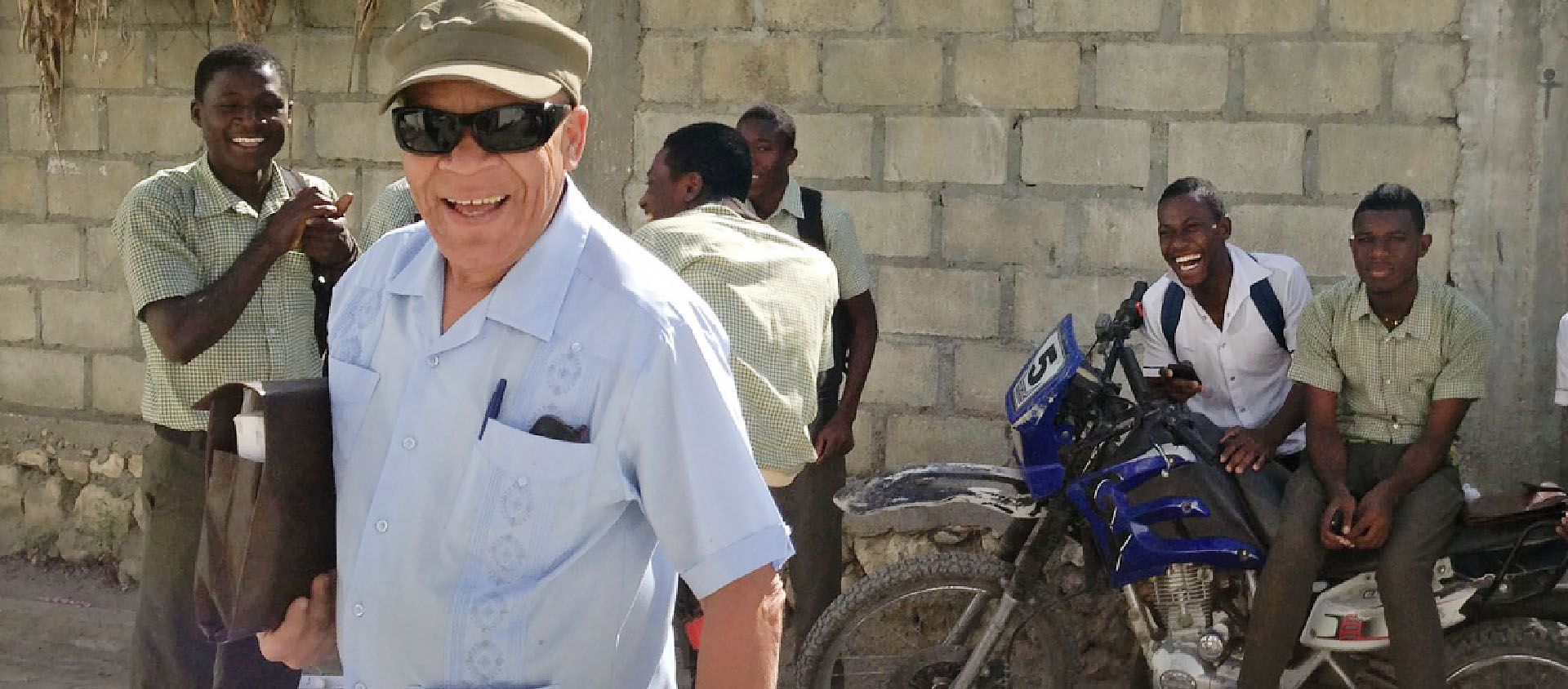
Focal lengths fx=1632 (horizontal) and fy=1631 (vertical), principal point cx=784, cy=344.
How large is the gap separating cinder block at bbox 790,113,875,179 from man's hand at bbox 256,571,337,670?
11.7 feet

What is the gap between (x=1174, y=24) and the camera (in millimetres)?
5188

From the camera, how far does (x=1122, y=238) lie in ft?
17.4

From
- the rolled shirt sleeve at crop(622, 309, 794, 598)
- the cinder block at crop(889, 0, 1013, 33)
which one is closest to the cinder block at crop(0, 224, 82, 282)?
the cinder block at crop(889, 0, 1013, 33)

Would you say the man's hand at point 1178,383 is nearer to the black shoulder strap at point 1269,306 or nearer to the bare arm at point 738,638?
the black shoulder strap at point 1269,306

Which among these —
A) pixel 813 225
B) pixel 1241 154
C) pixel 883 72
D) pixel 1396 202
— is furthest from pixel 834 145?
pixel 1396 202

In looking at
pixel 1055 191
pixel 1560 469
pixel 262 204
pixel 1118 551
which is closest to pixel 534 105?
pixel 262 204

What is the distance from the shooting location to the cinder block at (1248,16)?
505cm

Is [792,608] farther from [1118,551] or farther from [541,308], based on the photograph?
[541,308]

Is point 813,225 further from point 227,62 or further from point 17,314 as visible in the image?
point 17,314

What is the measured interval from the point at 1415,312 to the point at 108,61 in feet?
16.4

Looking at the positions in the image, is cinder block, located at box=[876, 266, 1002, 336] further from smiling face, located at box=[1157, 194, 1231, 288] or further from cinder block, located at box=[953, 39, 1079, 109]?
smiling face, located at box=[1157, 194, 1231, 288]

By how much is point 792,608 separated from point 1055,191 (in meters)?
1.63

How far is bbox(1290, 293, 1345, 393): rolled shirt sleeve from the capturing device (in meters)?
4.17

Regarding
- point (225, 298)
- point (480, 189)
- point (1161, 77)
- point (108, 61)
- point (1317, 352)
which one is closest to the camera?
point (480, 189)
